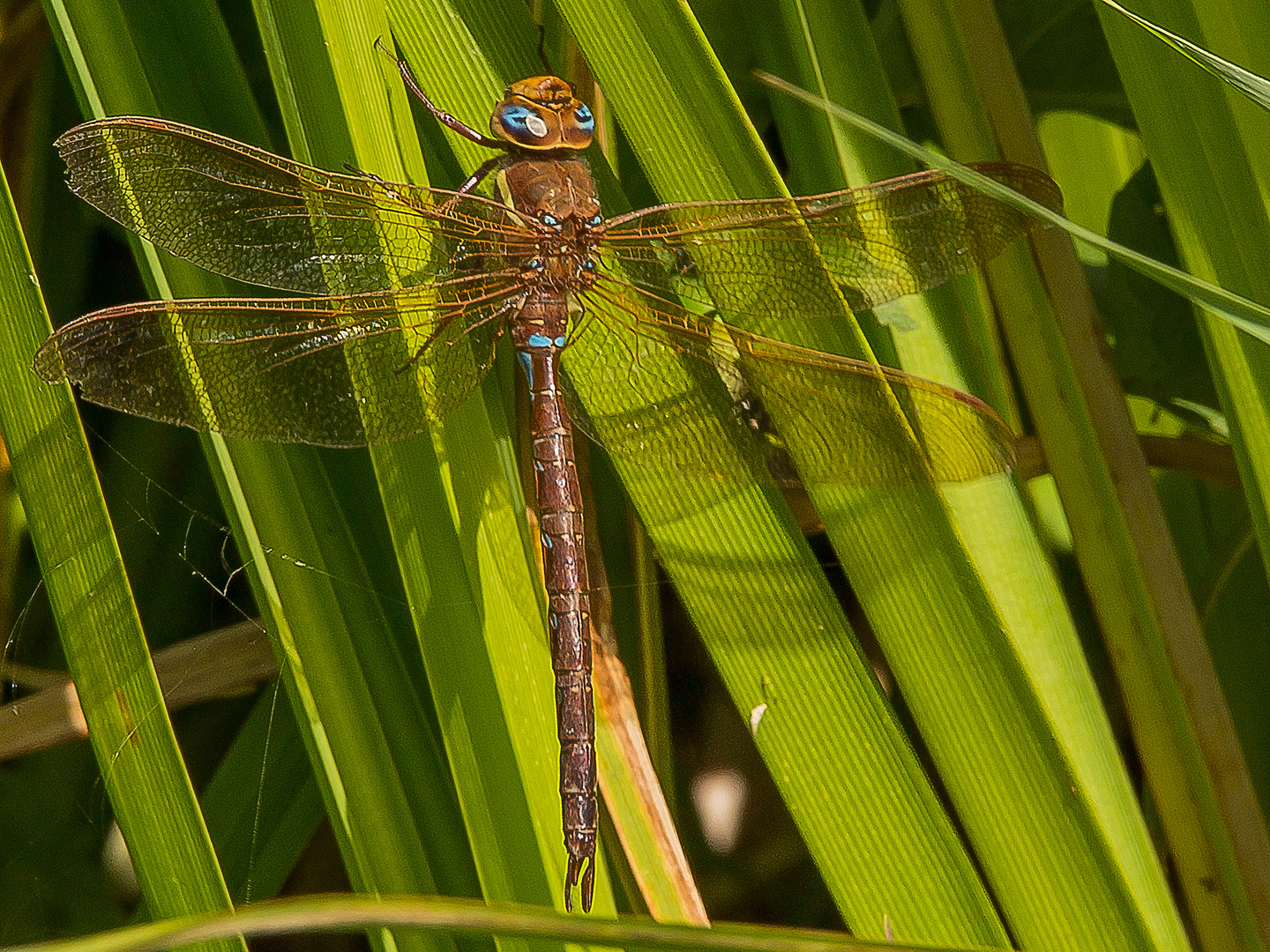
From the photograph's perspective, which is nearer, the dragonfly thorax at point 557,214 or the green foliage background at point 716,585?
the green foliage background at point 716,585

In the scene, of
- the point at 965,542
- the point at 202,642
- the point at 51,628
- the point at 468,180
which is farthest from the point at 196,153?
the point at 51,628

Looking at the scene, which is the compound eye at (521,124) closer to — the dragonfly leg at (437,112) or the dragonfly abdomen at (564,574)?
the dragonfly leg at (437,112)

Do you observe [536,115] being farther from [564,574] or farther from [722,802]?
[722,802]

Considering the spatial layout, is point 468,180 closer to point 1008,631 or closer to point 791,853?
point 1008,631

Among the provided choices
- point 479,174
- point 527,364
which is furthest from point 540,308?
point 479,174

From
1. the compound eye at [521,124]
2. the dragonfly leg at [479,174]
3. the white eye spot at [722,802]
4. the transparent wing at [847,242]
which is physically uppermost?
the compound eye at [521,124]

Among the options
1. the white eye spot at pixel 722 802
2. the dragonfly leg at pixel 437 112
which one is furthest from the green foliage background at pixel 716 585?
the white eye spot at pixel 722 802

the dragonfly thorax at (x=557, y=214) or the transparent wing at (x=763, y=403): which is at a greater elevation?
the dragonfly thorax at (x=557, y=214)

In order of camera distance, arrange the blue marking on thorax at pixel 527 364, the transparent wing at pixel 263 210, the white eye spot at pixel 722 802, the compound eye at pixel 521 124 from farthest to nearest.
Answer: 1. the white eye spot at pixel 722 802
2. the blue marking on thorax at pixel 527 364
3. the compound eye at pixel 521 124
4. the transparent wing at pixel 263 210

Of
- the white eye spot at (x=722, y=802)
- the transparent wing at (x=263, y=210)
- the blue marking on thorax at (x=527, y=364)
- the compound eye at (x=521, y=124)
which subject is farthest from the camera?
the white eye spot at (x=722, y=802)
